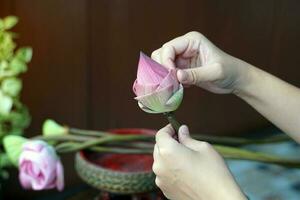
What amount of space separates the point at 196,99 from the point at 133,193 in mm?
597

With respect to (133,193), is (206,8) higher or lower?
higher

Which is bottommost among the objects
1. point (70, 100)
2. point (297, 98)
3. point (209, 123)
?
point (209, 123)

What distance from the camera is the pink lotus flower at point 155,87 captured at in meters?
0.57

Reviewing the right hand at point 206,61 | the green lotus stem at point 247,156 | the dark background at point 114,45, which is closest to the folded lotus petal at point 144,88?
the right hand at point 206,61

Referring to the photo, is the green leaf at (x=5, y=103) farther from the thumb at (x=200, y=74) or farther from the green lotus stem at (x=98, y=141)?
the thumb at (x=200, y=74)

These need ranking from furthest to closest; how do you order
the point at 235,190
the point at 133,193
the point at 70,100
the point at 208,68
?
1. the point at 70,100
2. the point at 133,193
3. the point at 208,68
4. the point at 235,190

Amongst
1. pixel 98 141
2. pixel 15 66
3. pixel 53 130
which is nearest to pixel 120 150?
pixel 98 141

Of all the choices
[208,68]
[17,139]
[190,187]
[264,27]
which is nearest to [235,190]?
[190,187]

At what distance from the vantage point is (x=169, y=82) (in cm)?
58

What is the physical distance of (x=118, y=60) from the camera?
129cm

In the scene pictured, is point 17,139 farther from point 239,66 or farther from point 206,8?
point 206,8

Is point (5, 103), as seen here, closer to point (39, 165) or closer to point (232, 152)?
point (39, 165)

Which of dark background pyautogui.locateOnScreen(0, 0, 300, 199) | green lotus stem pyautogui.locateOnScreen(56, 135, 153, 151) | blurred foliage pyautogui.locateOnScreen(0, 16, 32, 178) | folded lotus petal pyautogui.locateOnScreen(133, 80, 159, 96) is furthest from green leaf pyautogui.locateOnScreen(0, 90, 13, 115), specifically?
folded lotus petal pyautogui.locateOnScreen(133, 80, 159, 96)

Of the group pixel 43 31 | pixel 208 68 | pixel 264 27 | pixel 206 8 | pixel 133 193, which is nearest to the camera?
pixel 208 68
